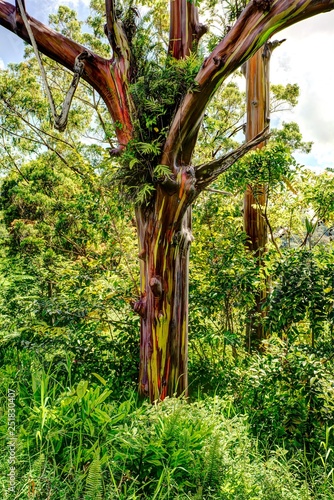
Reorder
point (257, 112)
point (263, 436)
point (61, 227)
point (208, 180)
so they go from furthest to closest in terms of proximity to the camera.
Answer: point (257, 112) < point (61, 227) < point (208, 180) < point (263, 436)

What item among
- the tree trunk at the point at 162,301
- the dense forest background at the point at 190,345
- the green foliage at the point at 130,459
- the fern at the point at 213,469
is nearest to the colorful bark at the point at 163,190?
the tree trunk at the point at 162,301

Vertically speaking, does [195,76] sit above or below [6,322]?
above

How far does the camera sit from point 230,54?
2.20 metres

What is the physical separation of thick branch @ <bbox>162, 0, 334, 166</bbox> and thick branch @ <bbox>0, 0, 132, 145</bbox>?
43 centimetres

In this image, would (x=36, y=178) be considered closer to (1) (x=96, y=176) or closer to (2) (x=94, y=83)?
(1) (x=96, y=176)

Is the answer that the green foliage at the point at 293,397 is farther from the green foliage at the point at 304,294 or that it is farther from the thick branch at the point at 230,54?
the thick branch at the point at 230,54

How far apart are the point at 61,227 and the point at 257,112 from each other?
3.02 metres

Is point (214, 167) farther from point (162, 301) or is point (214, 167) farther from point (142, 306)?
point (142, 306)

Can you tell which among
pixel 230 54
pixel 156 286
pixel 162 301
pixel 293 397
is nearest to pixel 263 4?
pixel 230 54

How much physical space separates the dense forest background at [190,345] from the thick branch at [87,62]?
174mm

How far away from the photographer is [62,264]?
3.82 metres

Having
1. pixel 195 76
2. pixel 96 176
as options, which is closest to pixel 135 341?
pixel 96 176

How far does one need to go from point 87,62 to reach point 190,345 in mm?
2749

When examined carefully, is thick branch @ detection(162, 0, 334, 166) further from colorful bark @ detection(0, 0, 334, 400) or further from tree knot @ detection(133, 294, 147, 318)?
tree knot @ detection(133, 294, 147, 318)
